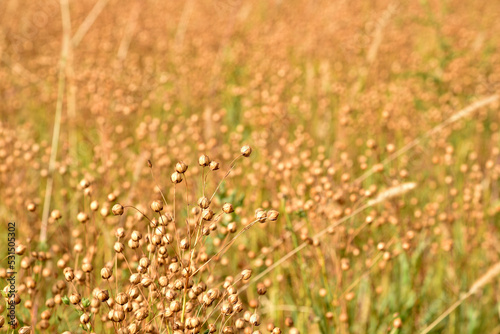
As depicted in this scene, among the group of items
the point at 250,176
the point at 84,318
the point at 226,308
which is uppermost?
the point at 250,176

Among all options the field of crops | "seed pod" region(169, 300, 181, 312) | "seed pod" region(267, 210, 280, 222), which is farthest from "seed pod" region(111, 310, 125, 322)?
"seed pod" region(267, 210, 280, 222)

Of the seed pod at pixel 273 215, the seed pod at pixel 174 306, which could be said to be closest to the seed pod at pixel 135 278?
the seed pod at pixel 174 306

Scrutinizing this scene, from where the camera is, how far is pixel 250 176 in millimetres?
2637

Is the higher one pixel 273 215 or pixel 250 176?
pixel 250 176

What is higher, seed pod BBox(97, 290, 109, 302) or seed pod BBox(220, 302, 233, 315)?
seed pod BBox(97, 290, 109, 302)

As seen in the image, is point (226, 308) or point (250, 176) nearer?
point (226, 308)

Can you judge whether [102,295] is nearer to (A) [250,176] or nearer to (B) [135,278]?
(B) [135,278]

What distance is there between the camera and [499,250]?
100 inches

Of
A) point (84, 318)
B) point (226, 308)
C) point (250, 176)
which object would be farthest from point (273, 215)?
point (250, 176)

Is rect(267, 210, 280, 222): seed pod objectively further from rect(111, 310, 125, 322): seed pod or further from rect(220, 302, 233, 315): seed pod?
rect(111, 310, 125, 322): seed pod

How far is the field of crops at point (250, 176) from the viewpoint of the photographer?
1.50 m

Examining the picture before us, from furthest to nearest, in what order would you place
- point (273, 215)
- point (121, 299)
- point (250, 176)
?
point (250, 176) → point (273, 215) → point (121, 299)

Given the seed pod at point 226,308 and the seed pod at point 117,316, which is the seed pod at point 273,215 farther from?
the seed pod at point 117,316

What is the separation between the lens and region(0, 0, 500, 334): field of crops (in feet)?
4.93
